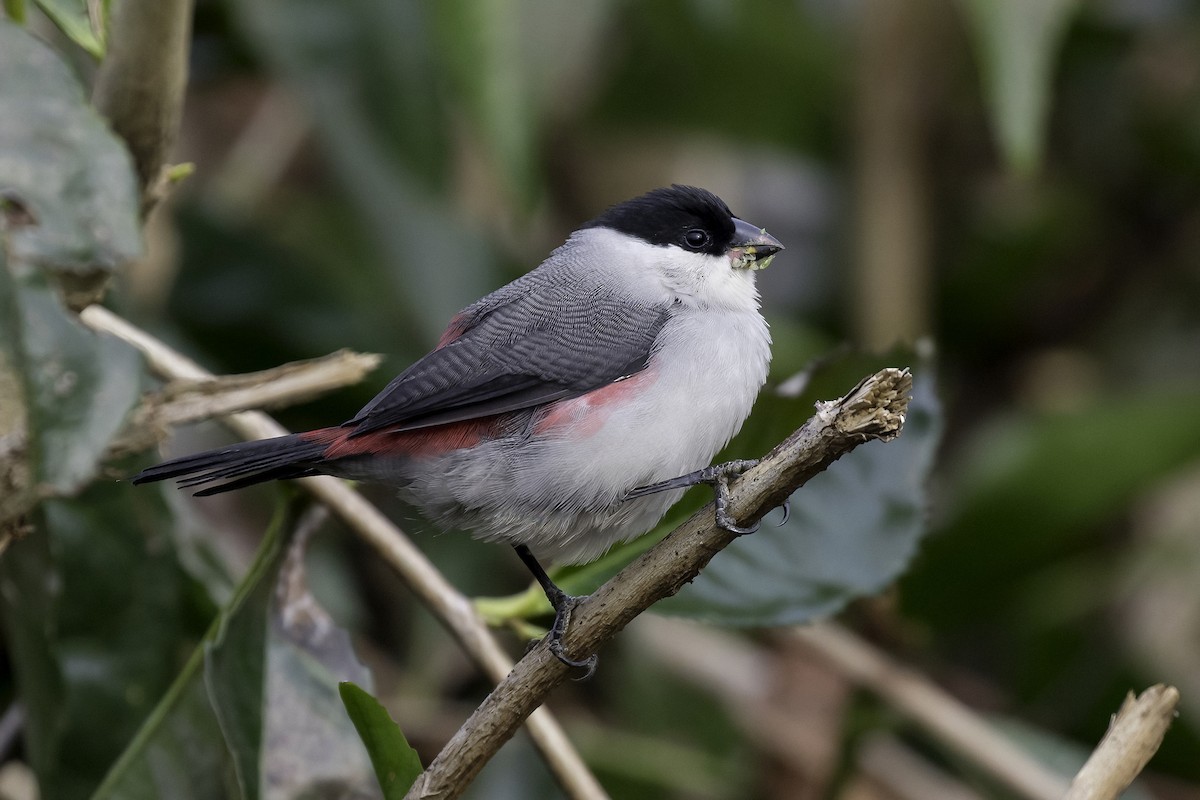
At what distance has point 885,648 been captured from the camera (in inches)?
116

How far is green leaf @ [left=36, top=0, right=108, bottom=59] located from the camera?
1.83 meters

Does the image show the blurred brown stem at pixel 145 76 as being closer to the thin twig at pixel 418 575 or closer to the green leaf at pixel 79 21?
the green leaf at pixel 79 21

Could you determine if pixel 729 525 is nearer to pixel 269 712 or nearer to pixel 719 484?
pixel 719 484

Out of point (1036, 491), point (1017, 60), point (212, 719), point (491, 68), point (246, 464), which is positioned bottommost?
point (212, 719)

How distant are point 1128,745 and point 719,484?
0.55 metres

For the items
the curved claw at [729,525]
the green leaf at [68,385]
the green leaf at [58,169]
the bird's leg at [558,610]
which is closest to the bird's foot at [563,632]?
the bird's leg at [558,610]

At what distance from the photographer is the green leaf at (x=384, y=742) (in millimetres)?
1508

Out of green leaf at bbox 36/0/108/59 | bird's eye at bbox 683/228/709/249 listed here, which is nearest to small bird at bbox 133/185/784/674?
bird's eye at bbox 683/228/709/249

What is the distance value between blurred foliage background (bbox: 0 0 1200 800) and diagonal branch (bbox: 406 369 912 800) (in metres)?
0.59

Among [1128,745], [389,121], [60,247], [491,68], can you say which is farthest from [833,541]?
[389,121]

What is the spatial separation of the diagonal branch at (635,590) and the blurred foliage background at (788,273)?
585mm

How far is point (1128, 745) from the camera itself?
1521 millimetres

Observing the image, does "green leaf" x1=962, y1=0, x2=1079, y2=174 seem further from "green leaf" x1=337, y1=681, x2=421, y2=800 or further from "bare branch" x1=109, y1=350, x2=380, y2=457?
"green leaf" x1=337, y1=681, x2=421, y2=800

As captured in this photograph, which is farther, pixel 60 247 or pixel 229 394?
pixel 229 394
